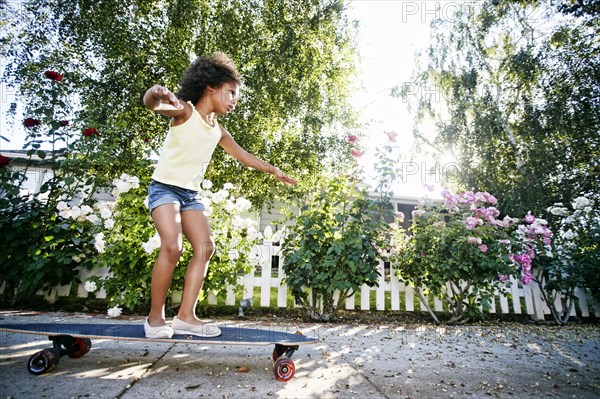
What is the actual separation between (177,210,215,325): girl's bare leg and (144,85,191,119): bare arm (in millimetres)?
627

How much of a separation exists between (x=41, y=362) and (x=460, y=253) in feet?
12.0

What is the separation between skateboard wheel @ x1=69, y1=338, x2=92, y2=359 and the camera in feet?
5.56

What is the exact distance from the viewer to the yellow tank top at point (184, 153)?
187cm

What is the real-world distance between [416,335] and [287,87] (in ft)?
22.6

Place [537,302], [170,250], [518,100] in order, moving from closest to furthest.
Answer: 1. [170,250]
2. [537,302]
3. [518,100]

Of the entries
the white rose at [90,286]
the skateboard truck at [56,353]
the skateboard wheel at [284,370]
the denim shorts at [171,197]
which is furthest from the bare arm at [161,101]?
the white rose at [90,286]

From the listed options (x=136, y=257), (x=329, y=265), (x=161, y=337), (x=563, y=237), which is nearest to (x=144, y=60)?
(x=136, y=257)

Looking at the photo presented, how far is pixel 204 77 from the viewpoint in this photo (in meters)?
2.06

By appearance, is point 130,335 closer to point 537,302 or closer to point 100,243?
point 100,243

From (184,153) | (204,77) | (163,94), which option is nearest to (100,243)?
(184,153)

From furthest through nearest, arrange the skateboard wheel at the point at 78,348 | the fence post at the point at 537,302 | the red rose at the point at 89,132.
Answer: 1. the fence post at the point at 537,302
2. the red rose at the point at 89,132
3. the skateboard wheel at the point at 78,348

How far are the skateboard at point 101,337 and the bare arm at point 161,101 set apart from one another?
3.80 feet

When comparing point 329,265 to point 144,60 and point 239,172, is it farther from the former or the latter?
point 144,60

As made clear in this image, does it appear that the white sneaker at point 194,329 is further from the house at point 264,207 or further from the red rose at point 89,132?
the house at point 264,207
